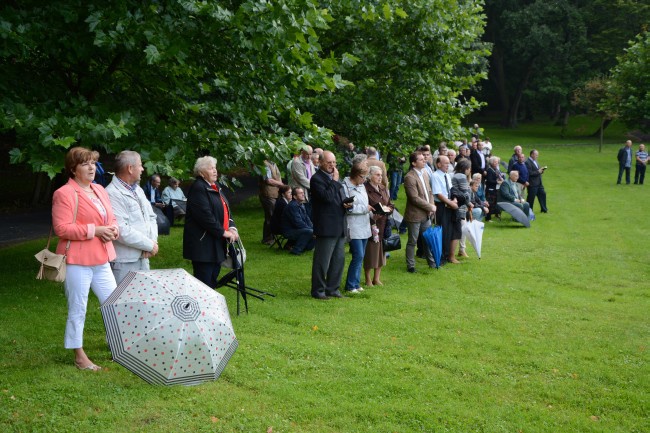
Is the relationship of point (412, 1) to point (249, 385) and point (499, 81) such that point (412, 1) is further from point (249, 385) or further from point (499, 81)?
point (499, 81)

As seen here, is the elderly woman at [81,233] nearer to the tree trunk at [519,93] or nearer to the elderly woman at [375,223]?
the elderly woman at [375,223]

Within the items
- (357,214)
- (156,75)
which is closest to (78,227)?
(156,75)

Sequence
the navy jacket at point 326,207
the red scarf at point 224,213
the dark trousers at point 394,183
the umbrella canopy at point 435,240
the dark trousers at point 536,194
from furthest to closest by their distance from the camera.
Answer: the dark trousers at point 394,183 < the dark trousers at point 536,194 < the umbrella canopy at point 435,240 < the navy jacket at point 326,207 < the red scarf at point 224,213

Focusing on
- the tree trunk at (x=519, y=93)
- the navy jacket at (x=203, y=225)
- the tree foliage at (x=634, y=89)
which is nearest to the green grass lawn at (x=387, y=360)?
the navy jacket at (x=203, y=225)

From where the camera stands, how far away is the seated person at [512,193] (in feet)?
68.3

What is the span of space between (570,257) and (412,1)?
6615mm

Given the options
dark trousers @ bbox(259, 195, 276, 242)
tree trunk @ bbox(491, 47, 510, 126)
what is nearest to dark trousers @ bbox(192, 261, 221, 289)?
dark trousers @ bbox(259, 195, 276, 242)

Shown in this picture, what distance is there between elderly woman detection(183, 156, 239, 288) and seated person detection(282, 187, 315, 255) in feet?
19.0

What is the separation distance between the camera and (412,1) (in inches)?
671

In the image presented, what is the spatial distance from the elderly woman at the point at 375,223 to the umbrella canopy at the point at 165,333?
5.67 m

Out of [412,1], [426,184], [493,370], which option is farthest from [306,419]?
[412,1]

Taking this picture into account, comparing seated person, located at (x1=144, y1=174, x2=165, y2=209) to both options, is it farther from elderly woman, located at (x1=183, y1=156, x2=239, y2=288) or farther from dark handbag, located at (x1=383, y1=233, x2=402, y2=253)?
elderly woman, located at (x1=183, y1=156, x2=239, y2=288)

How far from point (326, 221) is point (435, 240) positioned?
3438 millimetres

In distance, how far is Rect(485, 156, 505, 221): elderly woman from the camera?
69.9 feet
